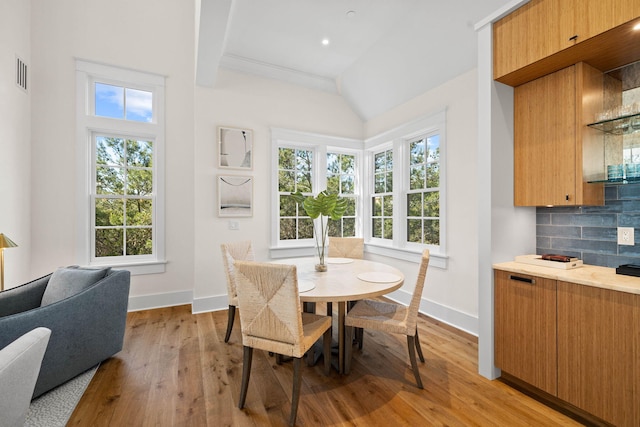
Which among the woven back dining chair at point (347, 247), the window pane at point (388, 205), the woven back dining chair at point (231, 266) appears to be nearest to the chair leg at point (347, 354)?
the woven back dining chair at point (231, 266)

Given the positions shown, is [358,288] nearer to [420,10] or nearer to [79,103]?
[420,10]

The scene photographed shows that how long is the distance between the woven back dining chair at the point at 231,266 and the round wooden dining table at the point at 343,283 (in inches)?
25.4

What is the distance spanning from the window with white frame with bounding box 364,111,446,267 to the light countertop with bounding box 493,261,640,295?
1285 mm

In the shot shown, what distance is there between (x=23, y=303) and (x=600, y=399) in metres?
3.99

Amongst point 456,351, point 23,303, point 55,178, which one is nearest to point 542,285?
point 456,351

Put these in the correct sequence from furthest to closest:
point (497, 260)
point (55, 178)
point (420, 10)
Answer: point (55, 178) → point (420, 10) → point (497, 260)

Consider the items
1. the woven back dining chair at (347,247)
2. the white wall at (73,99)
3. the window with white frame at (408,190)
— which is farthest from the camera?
the window with white frame at (408,190)

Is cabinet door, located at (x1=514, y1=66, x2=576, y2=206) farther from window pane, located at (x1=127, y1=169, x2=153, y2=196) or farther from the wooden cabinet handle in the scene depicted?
window pane, located at (x1=127, y1=169, x2=153, y2=196)

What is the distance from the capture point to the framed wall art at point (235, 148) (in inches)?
148

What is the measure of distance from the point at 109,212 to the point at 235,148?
5.96 feet

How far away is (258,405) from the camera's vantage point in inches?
74.3

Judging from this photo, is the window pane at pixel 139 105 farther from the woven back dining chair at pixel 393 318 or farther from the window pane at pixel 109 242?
the woven back dining chair at pixel 393 318

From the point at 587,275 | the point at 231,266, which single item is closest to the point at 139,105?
the point at 231,266

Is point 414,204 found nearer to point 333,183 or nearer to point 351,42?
point 333,183
